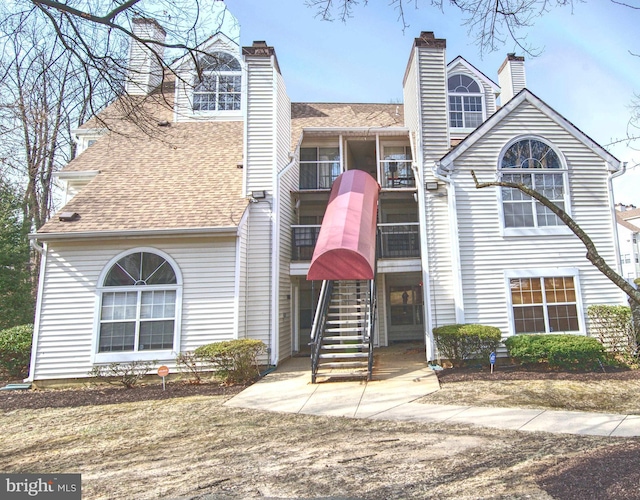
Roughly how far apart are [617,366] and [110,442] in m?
11.1

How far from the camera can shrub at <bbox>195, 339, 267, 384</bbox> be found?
9.13 meters

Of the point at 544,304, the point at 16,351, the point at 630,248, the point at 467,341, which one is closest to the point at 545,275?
the point at 544,304

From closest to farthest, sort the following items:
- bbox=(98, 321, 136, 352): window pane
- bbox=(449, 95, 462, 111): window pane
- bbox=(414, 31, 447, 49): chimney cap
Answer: bbox=(98, 321, 136, 352): window pane → bbox=(414, 31, 447, 49): chimney cap → bbox=(449, 95, 462, 111): window pane

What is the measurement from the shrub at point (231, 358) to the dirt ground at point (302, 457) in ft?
6.01

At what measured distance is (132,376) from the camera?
365 inches

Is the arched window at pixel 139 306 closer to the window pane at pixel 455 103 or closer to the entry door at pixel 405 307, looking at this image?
the entry door at pixel 405 307

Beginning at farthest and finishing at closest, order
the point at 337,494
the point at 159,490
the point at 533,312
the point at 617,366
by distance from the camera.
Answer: the point at 533,312 < the point at 617,366 < the point at 159,490 < the point at 337,494

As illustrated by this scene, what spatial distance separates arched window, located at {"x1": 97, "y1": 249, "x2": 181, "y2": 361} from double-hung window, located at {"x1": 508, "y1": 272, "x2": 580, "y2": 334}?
9.06 meters

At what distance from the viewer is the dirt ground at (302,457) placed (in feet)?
12.9

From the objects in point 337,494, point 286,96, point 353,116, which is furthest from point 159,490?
point 353,116

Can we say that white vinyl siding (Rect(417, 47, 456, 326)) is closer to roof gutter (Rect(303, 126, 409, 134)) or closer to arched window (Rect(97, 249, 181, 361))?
roof gutter (Rect(303, 126, 409, 134))

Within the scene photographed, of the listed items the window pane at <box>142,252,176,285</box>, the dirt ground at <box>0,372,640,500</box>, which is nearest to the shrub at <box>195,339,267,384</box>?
the dirt ground at <box>0,372,640,500</box>

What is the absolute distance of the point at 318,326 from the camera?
32.2 feet

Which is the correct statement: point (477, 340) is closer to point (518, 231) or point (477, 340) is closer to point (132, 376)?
point (518, 231)
